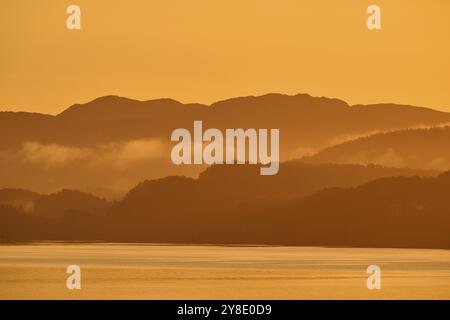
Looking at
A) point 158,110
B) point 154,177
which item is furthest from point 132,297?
point 158,110

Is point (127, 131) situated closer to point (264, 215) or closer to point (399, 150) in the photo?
point (264, 215)

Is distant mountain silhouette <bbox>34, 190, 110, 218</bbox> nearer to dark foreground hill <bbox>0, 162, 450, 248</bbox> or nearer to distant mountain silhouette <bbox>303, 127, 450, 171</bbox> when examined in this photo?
dark foreground hill <bbox>0, 162, 450, 248</bbox>

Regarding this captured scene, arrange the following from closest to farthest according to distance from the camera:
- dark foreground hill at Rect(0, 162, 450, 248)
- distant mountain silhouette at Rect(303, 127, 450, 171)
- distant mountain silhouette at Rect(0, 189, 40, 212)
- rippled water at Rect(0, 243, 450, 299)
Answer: rippled water at Rect(0, 243, 450, 299), distant mountain silhouette at Rect(0, 189, 40, 212), dark foreground hill at Rect(0, 162, 450, 248), distant mountain silhouette at Rect(303, 127, 450, 171)

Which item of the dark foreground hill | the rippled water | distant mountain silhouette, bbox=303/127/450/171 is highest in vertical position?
distant mountain silhouette, bbox=303/127/450/171

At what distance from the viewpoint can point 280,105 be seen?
706 inches

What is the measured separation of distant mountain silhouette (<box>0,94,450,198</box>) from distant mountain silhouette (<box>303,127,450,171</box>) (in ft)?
0.78

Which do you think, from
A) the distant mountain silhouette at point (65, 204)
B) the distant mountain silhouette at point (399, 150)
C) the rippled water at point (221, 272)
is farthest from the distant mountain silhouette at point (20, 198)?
the distant mountain silhouette at point (399, 150)

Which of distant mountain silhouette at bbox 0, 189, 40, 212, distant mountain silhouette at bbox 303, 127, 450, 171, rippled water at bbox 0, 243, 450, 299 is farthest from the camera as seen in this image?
distant mountain silhouette at bbox 303, 127, 450, 171

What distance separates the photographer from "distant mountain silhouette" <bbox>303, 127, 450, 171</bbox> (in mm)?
17922

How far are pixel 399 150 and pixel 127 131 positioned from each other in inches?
230

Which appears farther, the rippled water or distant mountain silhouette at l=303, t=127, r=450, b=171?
distant mountain silhouette at l=303, t=127, r=450, b=171

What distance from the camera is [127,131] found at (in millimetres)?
19109

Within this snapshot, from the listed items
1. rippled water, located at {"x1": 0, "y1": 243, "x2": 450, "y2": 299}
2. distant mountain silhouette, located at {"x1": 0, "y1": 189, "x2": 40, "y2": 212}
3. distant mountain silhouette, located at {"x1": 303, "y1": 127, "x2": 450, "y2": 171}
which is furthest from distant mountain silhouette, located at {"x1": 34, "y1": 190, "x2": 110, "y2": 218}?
distant mountain silhouette, located at {"x1": 303, "y1": 127, "x2": 450, "y2": 171}
